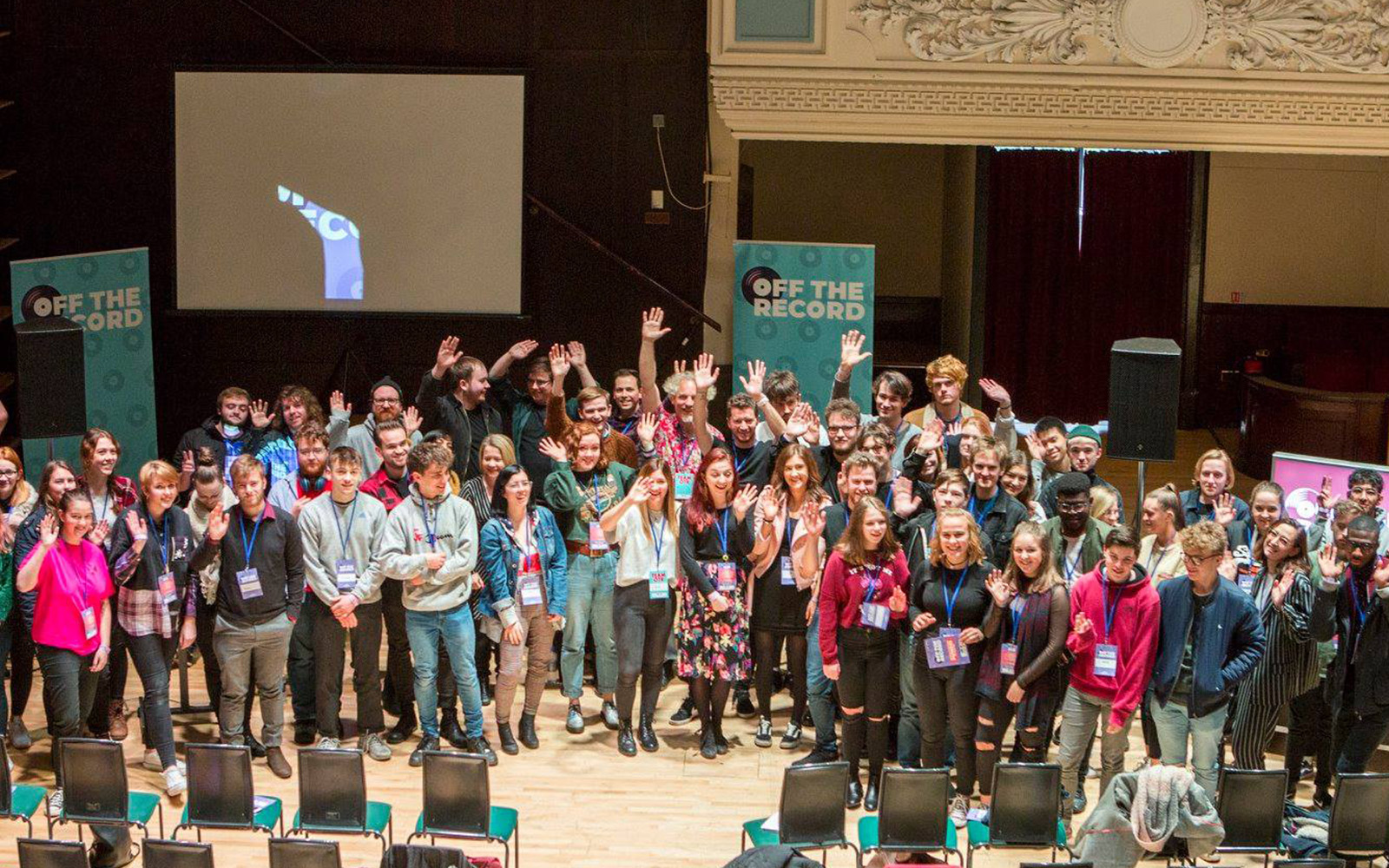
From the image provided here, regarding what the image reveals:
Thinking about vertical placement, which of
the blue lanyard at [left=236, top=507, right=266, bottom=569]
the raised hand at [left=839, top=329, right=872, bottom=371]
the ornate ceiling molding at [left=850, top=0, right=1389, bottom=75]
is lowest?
the blue lanyard at [left=236, top=507, right=266, bottom=569]

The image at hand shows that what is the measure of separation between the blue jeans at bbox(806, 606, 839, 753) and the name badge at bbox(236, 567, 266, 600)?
2.49 meters

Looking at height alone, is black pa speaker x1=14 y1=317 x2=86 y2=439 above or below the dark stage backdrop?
below

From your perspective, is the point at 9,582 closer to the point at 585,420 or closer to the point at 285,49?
the point at 585,420

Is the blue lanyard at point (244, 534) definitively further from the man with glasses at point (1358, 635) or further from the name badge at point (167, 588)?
the man with glasses at point (1358, 635)

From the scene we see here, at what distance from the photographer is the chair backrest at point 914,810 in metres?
5.56

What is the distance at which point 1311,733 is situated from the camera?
21.9 feet

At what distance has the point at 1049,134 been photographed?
10086 mm

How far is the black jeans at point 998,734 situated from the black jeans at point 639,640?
5.21 ft

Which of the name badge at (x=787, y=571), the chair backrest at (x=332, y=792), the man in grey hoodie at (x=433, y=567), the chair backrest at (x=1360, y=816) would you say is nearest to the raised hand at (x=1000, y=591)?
the name badge at (x=787, y=571)

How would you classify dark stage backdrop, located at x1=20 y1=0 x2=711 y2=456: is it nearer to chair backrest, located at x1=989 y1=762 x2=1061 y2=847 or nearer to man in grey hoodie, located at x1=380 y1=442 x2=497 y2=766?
man in grey hoodie, located at x1=380 y1=442 x2=497 y2=766

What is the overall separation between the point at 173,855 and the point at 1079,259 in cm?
1108

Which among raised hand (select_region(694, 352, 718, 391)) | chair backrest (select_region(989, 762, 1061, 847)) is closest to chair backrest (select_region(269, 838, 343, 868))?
chair backrest (select_region(989, 762, 1061, 847))

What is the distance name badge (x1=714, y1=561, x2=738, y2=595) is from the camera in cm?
698

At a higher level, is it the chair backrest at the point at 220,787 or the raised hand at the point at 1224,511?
the raised hand at the point at 1224,511
